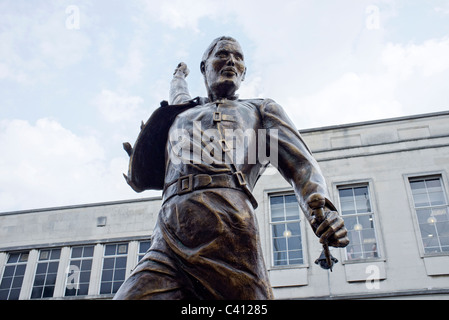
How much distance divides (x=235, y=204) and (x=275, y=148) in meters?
0.58

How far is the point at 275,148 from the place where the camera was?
3248mm

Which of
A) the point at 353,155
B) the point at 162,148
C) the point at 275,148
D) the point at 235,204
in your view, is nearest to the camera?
the point at 235,204

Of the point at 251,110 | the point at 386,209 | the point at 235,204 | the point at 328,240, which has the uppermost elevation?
the point at 386,209

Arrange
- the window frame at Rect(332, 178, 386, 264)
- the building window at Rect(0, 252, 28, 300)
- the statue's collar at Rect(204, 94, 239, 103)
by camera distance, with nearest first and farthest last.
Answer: the statue's collar at Rect(204, 94, 239, 103) < the window frame at Rect(332, 178, 386, 264) < the building window at Rect(0, 252, 28, 300)

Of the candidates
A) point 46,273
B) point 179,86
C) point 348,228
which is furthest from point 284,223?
point 179,86

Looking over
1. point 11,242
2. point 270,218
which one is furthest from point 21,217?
point 270,218

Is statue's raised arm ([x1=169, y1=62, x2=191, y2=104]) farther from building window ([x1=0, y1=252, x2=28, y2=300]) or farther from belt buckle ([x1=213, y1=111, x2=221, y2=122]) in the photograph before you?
building window ([x1=0, y1=252, x2=28, y2=300])

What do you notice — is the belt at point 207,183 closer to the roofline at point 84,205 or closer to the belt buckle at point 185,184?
the belt buckle at point 185,184

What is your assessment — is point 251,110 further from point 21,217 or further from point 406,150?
point 21,217

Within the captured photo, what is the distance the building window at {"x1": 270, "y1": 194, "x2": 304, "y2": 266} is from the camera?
1705 cm

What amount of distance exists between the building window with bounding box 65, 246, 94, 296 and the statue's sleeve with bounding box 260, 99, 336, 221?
56.6 feet

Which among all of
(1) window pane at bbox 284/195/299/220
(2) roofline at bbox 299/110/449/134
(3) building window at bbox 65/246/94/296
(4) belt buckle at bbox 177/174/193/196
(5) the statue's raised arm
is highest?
(2) roofline at bbox 299/110/449/134

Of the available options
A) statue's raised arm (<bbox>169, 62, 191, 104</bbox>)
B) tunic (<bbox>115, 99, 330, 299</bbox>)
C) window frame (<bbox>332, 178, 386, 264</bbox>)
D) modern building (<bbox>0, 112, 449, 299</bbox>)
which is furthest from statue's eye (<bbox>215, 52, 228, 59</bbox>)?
window frame (<bbox>332, 178, 386, 264</bbox>)
